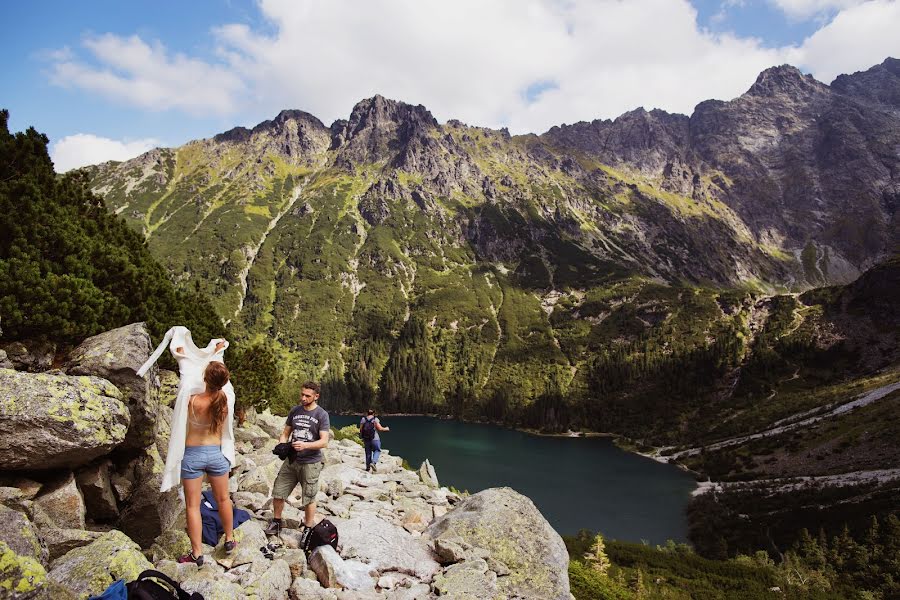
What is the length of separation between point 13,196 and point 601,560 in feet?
166

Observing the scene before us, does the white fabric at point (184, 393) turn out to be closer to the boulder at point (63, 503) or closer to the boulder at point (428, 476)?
the boulder at point (63, 503)

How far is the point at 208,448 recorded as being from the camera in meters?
9.50

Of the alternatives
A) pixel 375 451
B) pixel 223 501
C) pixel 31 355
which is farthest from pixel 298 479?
pixel 31 355

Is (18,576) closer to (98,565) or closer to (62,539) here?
(98,565)

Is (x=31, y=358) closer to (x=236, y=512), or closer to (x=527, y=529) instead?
(x=236, y=512)

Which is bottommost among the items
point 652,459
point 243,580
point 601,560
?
point 652,459

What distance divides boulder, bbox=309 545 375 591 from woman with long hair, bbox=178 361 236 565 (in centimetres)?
197

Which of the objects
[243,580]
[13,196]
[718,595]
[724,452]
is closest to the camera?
[243,580]

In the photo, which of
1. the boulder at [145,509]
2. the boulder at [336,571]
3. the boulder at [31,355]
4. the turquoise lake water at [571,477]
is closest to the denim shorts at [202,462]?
the boulder at [145,509]

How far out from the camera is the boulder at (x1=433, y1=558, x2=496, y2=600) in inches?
445

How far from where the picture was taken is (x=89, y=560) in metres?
7.38

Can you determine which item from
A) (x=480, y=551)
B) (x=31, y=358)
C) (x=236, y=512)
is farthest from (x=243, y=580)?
(x=31, y=358)

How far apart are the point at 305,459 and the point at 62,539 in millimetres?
4870

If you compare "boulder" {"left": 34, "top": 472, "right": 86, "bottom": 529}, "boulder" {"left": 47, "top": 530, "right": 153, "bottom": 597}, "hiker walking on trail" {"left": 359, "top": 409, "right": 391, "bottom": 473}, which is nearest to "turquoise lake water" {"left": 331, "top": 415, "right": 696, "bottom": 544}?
"hiker walking on trail" {"left": 359, "top": 409, "right": 391, "bottom": 473}
